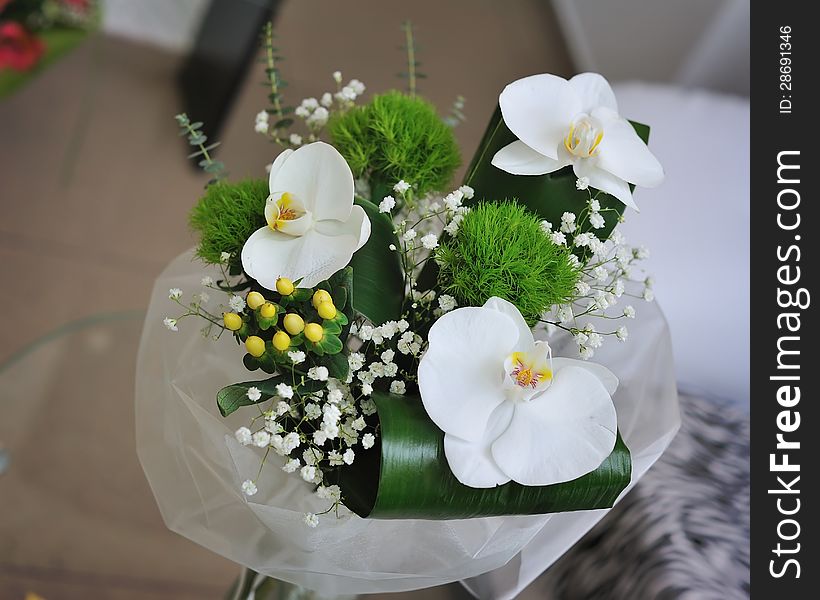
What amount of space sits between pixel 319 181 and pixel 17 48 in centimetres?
116

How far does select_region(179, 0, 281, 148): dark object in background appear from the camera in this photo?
5.33 feet

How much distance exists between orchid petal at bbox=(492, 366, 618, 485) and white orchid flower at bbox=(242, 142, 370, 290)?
14 centimetres

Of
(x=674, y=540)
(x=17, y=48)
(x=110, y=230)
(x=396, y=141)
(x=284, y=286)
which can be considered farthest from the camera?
(x=110, y=230)

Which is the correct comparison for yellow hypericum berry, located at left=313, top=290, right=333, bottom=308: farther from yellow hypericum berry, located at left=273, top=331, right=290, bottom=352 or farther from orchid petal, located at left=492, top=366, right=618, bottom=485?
orchid petal, located at left=492, top=366, right=618, bottom=485

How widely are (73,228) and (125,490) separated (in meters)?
0.80

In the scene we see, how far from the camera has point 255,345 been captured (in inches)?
17.8

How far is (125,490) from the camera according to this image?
37.0 inches

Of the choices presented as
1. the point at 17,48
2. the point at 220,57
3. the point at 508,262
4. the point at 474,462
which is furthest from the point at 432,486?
the point at 220,57

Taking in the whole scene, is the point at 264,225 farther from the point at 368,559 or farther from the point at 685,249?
the point at 685,249

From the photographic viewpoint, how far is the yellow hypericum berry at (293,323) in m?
0.45

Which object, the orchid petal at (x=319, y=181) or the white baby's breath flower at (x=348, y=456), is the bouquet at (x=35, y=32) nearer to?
the orchid petal at (x=319, y=181)

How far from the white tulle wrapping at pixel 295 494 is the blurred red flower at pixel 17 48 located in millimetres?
961

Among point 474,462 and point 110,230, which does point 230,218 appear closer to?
point 474,462
